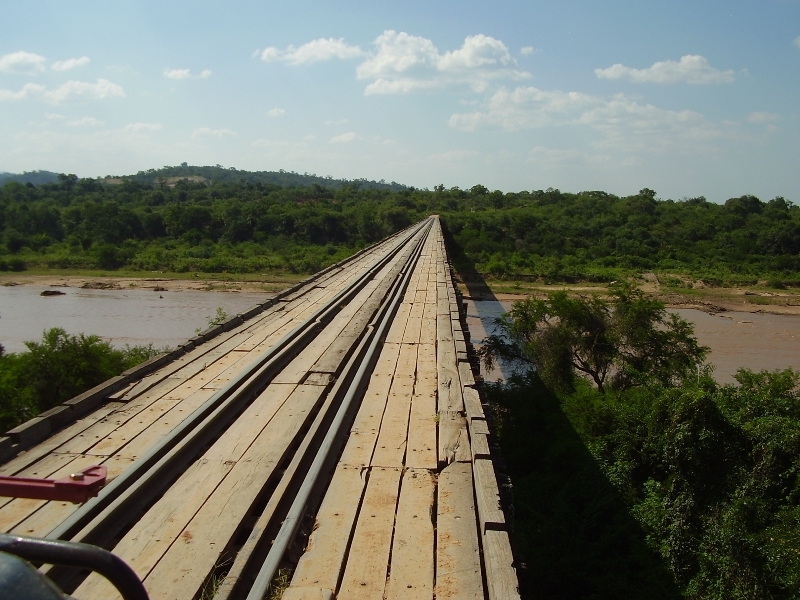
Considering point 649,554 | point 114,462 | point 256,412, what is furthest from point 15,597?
point 649,554

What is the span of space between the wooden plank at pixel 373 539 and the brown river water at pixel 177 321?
1449 centimetres

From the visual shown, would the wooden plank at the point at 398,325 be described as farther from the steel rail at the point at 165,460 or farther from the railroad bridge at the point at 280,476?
the steel rail at the point at 165,460

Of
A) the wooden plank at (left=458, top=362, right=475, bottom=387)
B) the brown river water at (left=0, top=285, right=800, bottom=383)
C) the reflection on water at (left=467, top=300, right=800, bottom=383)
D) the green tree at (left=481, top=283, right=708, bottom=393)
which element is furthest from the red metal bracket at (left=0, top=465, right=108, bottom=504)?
the brown river water at (left=0, top=285, right=800, bottom=383)

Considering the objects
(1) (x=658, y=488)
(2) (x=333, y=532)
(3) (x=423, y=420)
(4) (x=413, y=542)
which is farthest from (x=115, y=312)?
(4) (x=413, y=542)

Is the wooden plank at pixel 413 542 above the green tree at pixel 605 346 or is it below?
above

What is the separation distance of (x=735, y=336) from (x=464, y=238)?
24646 mm

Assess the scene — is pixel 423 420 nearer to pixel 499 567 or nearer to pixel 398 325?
pixel 499 567

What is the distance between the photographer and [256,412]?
4504mm

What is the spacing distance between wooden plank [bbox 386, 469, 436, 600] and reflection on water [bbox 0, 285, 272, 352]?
19.1 metres

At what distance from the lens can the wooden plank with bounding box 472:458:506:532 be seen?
9.18ft

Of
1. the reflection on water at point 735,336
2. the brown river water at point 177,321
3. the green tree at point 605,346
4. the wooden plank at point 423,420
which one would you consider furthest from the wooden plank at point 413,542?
the brown river water at point 177,321

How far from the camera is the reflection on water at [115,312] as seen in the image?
2416 cm

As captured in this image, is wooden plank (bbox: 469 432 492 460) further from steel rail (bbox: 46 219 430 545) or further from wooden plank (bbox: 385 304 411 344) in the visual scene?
wooden plank (bbox: 385 304 411 344)

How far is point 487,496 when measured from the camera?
121 inches
